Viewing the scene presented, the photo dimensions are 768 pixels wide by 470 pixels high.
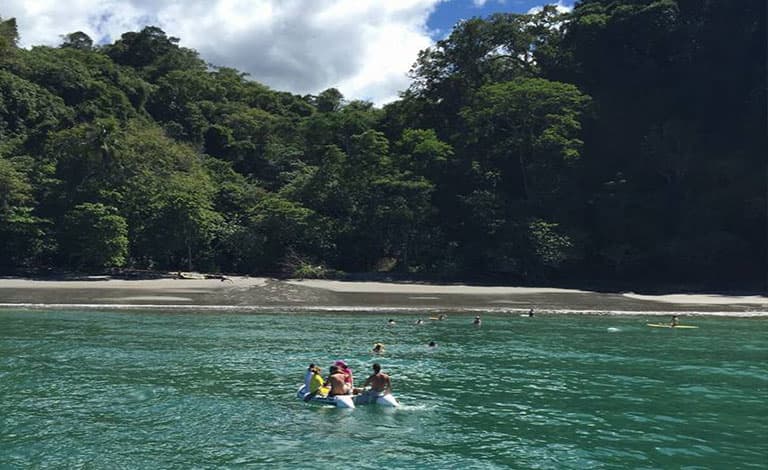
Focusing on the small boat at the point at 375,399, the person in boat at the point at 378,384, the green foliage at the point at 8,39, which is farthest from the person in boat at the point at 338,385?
the green foliage at the point at 8,39

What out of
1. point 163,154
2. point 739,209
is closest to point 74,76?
point 163,154

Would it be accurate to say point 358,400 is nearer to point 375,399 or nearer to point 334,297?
point 375,399

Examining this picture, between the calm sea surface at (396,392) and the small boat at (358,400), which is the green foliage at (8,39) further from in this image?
the small boat at (358,400)

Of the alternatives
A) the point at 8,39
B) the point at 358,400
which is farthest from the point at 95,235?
the point at 8,39

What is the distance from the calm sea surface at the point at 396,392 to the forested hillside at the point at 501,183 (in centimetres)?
2517

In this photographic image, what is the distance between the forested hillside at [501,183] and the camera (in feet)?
180

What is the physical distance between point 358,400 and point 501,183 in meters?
52.3

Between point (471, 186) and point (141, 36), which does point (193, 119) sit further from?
point (471, 186)

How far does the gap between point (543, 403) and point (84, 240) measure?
44.0 meters

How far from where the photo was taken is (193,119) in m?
87.7

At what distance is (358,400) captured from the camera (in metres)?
17.8

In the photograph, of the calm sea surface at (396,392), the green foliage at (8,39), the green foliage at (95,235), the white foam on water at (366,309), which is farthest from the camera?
the green foliage at (8,39)

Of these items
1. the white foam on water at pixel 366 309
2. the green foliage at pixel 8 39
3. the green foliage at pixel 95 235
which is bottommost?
the white foam on water at pixel 366 309

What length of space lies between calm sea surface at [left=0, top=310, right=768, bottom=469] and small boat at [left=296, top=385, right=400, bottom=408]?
0.35 m
